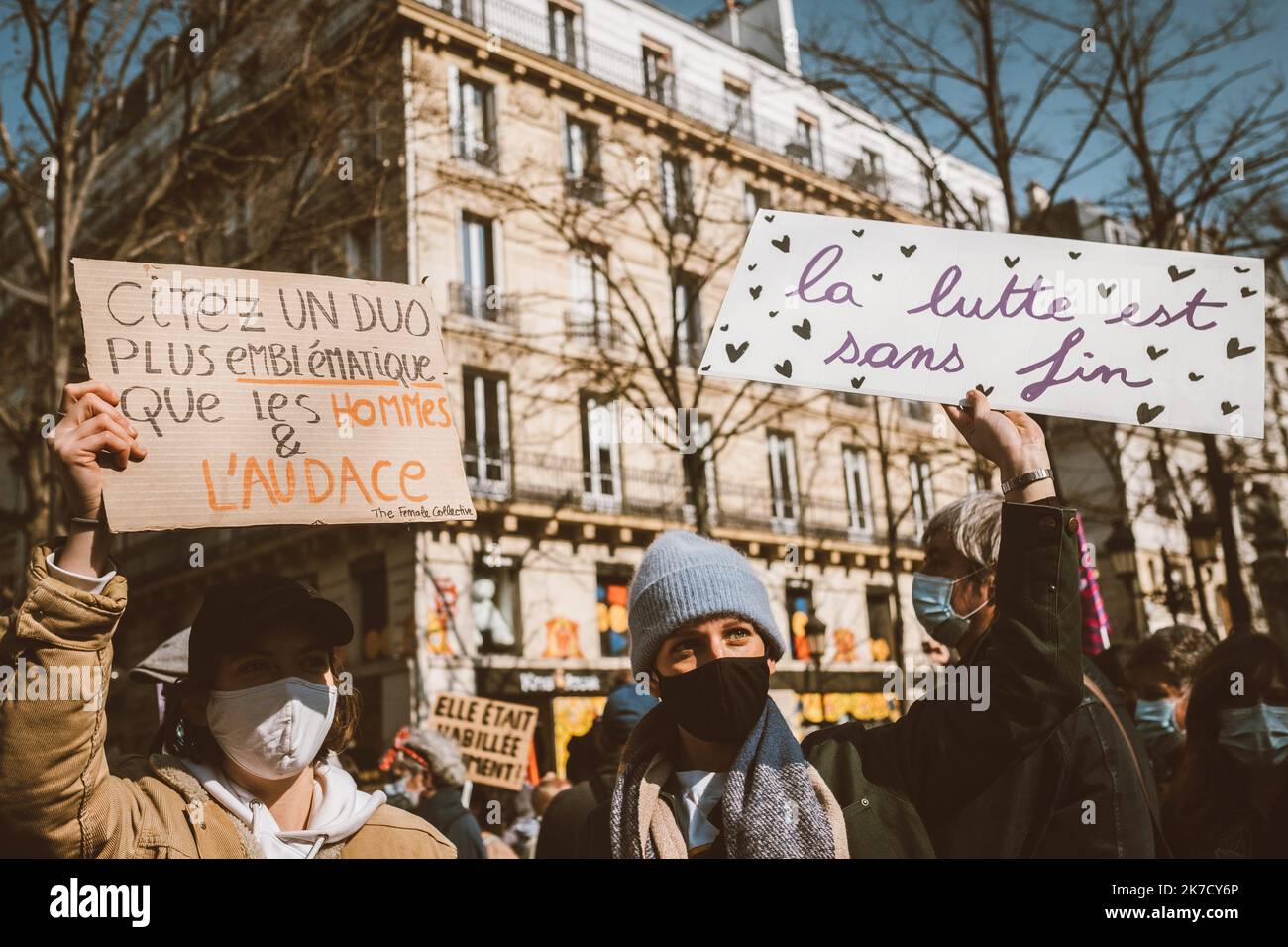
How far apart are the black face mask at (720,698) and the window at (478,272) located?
20323 millimetres

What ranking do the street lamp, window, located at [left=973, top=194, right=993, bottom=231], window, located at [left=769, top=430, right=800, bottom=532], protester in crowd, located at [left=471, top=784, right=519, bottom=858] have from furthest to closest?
1. window, located at [left=769, top=430, right=800, bottom=532]
2. the street lamp
3. window, located at [left=973, top=194, right=993, bottom=231]
4. protester in crowd, located at [left=471, top=784, right=519, bottom=858]

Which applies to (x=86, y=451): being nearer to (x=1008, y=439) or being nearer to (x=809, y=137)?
(x=1008, y=439)

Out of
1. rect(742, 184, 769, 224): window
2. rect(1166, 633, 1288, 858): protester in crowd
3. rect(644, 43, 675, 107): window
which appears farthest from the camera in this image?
rect(644, 43, 675, 107): window

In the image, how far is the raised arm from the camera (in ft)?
6.15

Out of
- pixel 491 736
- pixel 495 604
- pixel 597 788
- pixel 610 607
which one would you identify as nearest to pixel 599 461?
pixel 610 607

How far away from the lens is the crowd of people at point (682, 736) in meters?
1.96

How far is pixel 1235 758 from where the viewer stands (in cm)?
326

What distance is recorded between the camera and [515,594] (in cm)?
2208

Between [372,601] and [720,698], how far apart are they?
1997cm

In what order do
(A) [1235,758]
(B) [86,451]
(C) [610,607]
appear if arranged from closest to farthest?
(B) [86,451], (A) [1235,758], (C) [610,607]

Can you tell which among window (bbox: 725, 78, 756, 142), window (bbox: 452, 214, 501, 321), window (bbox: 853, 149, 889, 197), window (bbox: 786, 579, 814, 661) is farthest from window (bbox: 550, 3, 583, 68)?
window (bbox: 786, 579, 814, 661)

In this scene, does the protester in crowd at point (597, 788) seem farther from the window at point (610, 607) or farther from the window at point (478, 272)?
the window at point (610, 607)

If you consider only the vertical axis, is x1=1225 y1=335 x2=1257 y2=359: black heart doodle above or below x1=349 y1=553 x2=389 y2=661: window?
below

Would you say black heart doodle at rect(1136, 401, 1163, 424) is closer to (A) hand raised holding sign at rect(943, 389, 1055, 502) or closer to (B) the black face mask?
(A) hand raised holding sign at rect(943, 389, 1055, 502)
